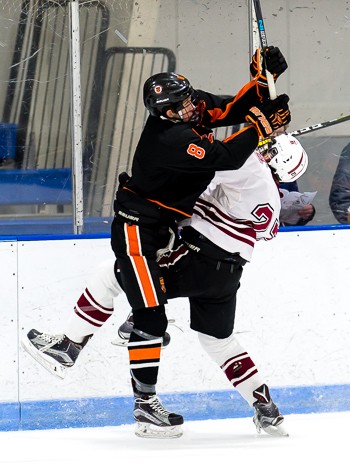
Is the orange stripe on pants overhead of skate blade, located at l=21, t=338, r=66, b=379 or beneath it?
overhead

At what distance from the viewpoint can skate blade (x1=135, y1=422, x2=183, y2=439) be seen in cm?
410

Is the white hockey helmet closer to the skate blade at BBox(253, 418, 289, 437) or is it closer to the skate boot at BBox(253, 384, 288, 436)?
the skate boot at BBox(253, 384, 288, 436)

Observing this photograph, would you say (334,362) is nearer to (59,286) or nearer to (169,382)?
(169,382)

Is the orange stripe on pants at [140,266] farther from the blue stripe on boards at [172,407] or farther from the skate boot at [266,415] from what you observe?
the blue stripe on boards at [172,407]

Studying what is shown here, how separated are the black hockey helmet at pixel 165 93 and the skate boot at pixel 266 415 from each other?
3.51 ft

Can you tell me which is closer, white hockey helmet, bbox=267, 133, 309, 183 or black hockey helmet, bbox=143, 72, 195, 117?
black hockey helmet, bbox=143, 72, 195, 117

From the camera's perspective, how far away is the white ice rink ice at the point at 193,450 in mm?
3646

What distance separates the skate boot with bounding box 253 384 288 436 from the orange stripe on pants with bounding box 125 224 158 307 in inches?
21.5

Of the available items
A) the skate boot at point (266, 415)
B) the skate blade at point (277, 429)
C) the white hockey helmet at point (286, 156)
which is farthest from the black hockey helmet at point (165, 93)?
the skate blade at point (277, 429)

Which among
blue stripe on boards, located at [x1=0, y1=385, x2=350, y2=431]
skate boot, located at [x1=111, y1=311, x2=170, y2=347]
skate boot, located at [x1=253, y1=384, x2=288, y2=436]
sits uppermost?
skate boot, located at [x1=111, y1=311, x2=170, y2=347]

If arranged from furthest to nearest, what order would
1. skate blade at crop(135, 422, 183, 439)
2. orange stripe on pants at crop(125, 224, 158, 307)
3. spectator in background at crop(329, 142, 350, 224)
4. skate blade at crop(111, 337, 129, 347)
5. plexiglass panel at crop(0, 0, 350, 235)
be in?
spectator in background at crop(329, 142, 350, 224) < plexiglass panel at crop(0, 0, 350, 235) < skate blade at crop(111, 337, 129, 347) < skate blade at crop(135, 422, 183, 439) < orange stripe on pants at crop(125, 224, 158, 307)

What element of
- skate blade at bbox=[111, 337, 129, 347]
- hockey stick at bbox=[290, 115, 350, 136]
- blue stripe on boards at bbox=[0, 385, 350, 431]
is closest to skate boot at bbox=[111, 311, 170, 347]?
skate blade at bbox=[111, 337, 129, 347]

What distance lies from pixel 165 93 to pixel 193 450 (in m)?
1.18

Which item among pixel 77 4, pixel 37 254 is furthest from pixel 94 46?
pixel 37 254
